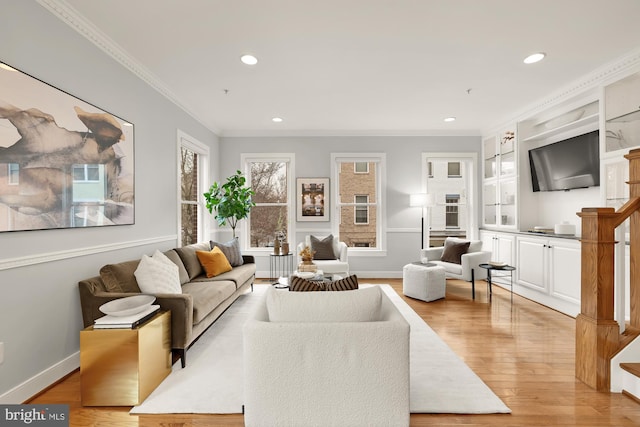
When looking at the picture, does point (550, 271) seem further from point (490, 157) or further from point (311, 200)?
point (311, 200)

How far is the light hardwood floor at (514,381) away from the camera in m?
1.91

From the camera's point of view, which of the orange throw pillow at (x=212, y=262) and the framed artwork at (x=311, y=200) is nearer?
the orange throw pillow at (x=212, y=262)

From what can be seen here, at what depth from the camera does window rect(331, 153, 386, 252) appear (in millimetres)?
6031

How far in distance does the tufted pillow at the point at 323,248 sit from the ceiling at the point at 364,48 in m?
2.22

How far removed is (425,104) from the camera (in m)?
4.54

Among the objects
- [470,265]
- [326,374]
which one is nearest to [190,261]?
[326,374]

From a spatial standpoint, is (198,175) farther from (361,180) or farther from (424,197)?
(424,197)

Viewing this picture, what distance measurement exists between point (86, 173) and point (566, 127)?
5.64 metres

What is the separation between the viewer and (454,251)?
5.00 metres

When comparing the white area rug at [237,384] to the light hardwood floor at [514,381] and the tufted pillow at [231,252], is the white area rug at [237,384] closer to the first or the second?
the light hardwood floor at [514,381]

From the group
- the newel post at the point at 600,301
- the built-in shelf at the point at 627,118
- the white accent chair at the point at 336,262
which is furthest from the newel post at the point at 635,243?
the white accent chair at the point at 336,262

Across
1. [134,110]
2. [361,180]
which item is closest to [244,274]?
[134,110]

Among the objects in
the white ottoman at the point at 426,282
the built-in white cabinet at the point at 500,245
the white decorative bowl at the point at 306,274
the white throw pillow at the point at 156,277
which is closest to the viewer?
the white throw pillow at the point at 156,277

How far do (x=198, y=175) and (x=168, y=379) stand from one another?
3.70 metres
